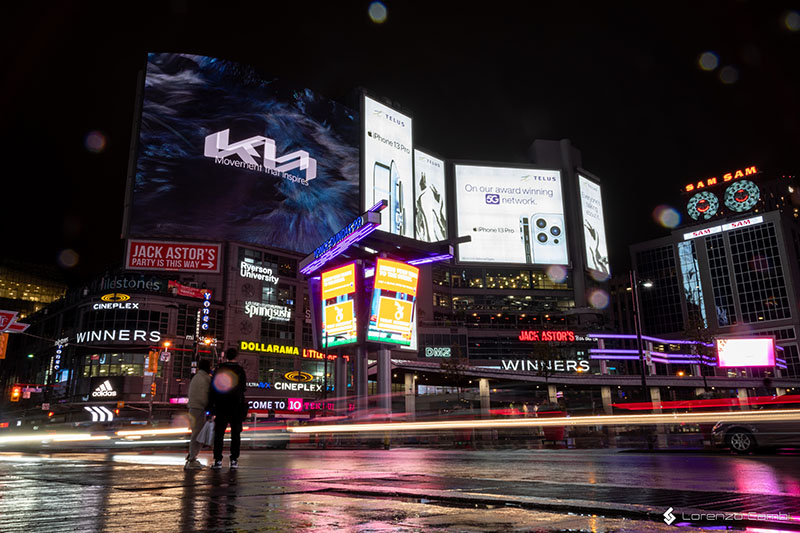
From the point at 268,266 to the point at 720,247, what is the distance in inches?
3602

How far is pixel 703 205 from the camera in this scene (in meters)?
125

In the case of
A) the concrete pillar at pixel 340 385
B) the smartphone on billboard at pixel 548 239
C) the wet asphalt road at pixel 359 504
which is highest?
the smartphone on billboard at pixel 548 239

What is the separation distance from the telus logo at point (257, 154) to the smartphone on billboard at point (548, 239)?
159 ft

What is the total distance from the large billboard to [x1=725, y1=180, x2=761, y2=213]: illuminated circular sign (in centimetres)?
8389

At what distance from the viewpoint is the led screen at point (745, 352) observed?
35250 mm

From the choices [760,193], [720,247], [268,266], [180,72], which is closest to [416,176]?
[268,266]

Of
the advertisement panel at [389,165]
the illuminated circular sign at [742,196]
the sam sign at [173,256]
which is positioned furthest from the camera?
the illuminated circular sign at [742,196]

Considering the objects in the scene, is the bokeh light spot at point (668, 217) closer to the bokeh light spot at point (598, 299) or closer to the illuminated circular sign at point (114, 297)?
the bokeh light spot at point (598, 299)

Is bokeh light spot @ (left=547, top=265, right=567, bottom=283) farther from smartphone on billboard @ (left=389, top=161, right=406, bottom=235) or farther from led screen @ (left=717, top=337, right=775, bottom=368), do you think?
led screen @ (left=717, top=337, right=775, bottom=368)

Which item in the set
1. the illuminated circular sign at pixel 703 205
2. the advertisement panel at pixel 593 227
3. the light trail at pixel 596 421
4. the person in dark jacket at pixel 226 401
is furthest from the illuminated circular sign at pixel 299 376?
the illuminated circular sign at pixel 703 205

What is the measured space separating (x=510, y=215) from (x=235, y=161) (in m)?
55.2

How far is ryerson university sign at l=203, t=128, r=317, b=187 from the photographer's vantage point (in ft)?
235

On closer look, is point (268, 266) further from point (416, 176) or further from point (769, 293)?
point (769, 293)

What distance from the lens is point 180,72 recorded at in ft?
237
